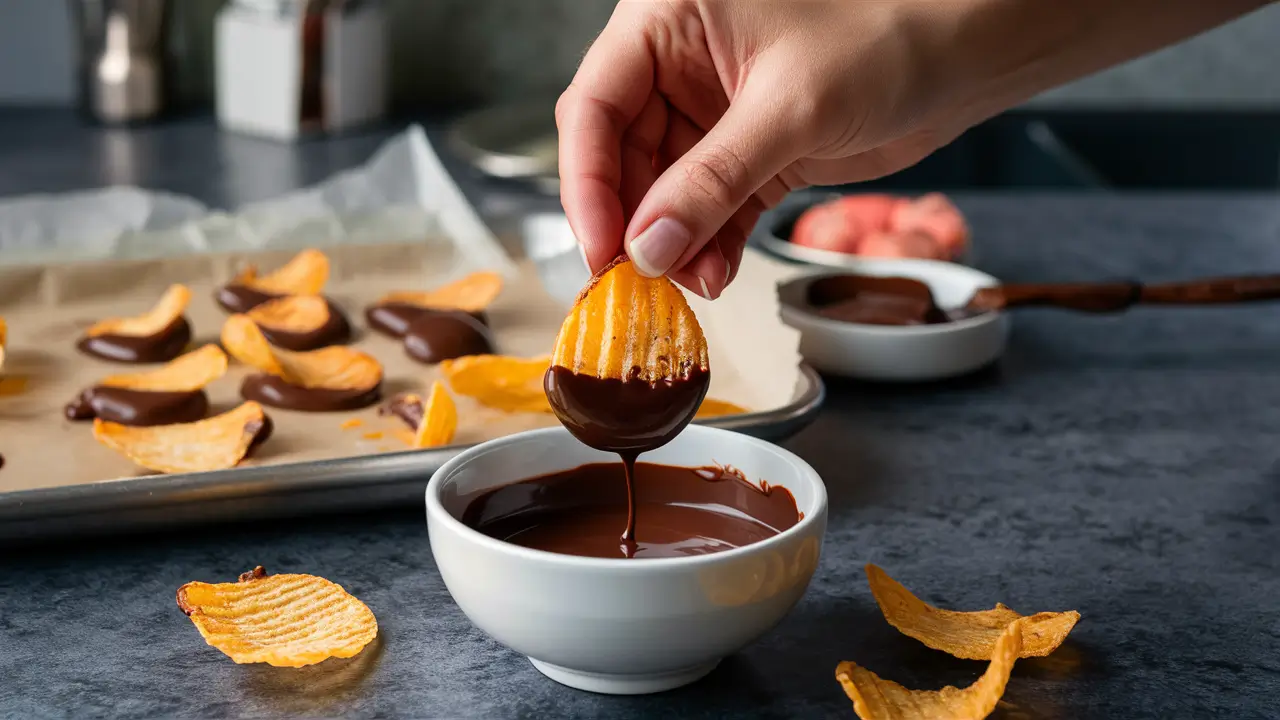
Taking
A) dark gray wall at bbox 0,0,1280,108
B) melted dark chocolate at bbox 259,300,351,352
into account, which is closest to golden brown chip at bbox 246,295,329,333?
melted dark chocolate at bbox 259,300,351,352

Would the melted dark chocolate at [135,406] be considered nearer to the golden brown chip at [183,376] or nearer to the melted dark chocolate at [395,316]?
the golden brown chip at [183,376]

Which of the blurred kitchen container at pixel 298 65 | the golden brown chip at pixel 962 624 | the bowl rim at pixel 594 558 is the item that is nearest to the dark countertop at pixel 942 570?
the golden brown chip at pixel 962 624

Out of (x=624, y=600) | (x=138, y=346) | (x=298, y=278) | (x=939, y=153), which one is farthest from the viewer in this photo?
(x=939, y=153)

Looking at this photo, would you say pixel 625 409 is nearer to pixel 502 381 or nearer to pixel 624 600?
pixel 624 600

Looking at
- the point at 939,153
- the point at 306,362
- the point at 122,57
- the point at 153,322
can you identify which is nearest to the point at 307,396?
the point at 306,362

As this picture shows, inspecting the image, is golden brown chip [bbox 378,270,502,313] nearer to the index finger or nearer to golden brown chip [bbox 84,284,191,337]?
golden brown chip [bbox 84,284,191,337]

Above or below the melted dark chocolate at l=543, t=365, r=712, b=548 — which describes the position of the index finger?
above
